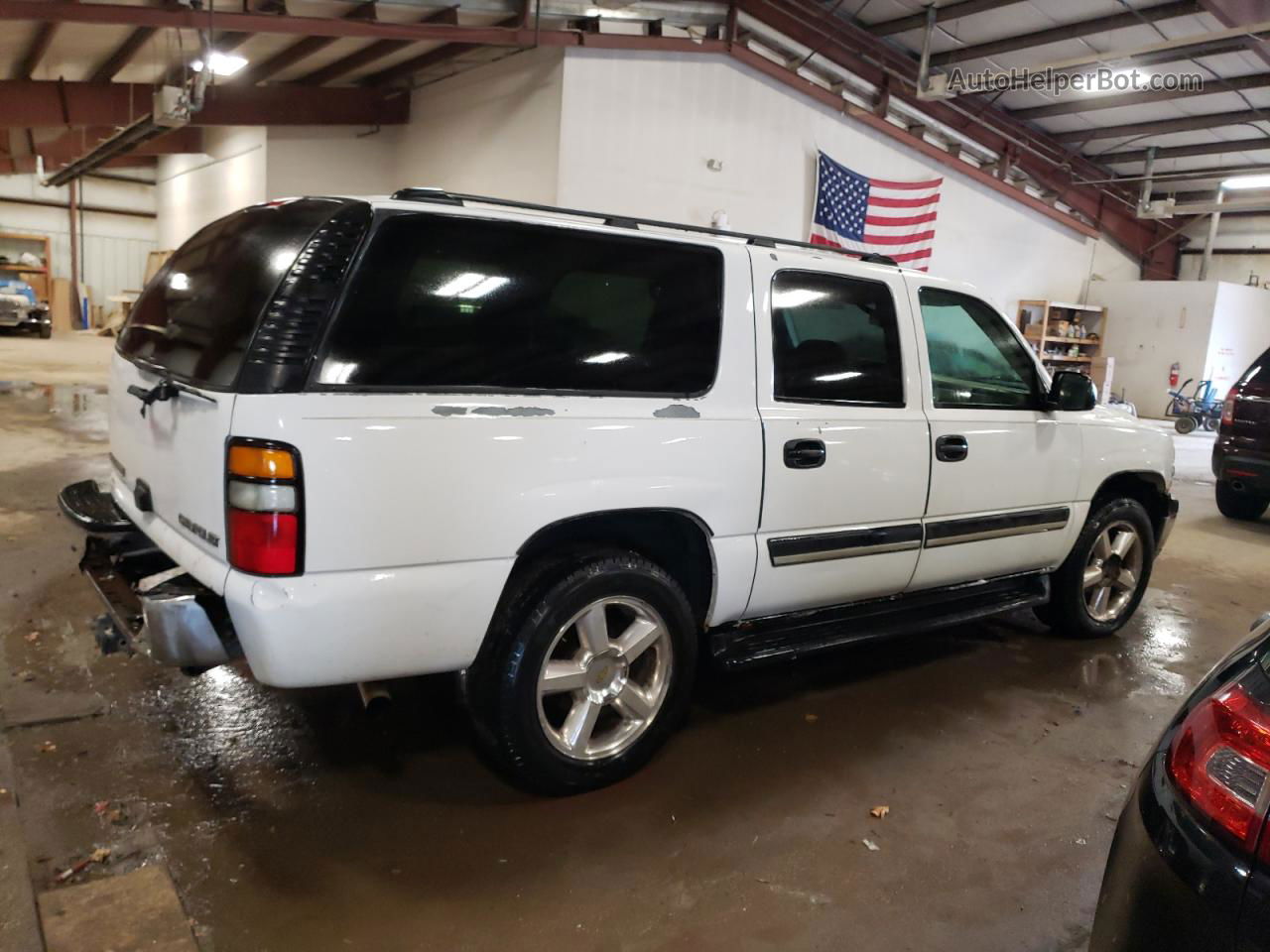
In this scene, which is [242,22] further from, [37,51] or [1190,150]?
[1190,150]

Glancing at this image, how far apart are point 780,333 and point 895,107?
11749mm

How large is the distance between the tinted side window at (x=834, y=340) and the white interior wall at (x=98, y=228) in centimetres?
2805

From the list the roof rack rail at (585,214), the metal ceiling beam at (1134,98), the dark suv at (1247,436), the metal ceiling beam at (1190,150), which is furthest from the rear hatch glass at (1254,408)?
the metal ceiling beam at (1190,150)

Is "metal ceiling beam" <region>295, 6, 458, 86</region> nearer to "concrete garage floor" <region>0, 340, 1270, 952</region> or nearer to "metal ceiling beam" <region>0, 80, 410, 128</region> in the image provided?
"metal ceiling beam" <region>0, 80, 410, 128</region>

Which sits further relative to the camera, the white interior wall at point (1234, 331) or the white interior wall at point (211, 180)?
the white interior wall at point (1234, 331)

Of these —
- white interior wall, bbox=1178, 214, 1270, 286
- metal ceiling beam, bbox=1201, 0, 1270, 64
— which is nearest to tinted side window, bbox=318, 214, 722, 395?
metal ceiling beam, bbox=1201, 0, 1270, 64

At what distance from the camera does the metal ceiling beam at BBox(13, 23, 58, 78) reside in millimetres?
10930

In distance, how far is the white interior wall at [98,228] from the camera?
25.5 metres

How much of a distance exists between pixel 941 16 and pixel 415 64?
730cm

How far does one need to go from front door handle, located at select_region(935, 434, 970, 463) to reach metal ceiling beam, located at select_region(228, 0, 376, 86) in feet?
29.8

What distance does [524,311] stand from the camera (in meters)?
2.62

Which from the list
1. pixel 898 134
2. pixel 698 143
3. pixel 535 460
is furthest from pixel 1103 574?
pixel 898 134

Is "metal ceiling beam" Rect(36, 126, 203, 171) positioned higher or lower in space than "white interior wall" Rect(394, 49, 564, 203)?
higher

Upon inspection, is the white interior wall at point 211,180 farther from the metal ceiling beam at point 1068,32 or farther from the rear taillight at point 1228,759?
the rear taillight at point 1228,759
